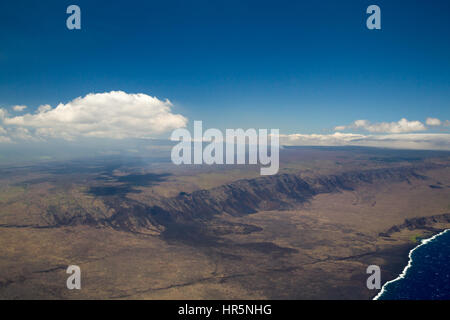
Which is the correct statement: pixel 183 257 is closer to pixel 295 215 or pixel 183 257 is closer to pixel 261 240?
pixel 261 240

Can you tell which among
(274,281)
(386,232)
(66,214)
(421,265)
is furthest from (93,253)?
(386,232)

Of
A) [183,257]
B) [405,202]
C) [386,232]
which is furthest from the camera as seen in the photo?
[405,202]

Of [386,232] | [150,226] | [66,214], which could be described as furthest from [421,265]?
[66,214]

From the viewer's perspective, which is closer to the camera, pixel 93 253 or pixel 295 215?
pixel 93 253

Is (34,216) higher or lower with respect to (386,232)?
higher

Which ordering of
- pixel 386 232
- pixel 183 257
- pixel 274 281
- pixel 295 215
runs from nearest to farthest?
1. pixel 274 281
2. pixel 183 257
3. pixel 386 232
4. pixel 295 215

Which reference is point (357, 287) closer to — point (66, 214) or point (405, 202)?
point (66, 214)
